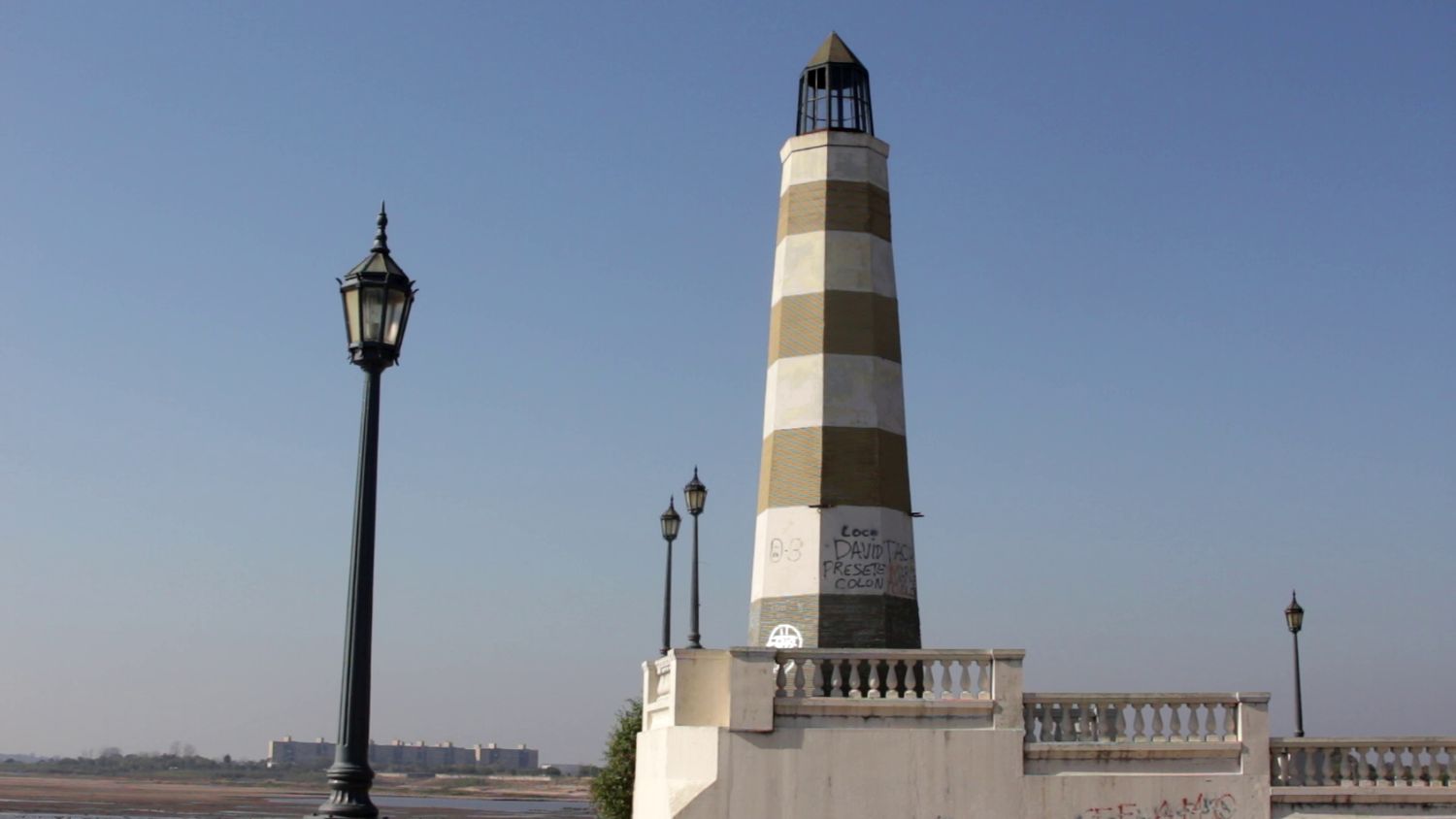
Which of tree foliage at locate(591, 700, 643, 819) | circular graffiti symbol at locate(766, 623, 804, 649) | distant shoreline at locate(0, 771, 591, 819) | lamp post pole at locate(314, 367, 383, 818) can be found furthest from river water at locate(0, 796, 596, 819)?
lamp post pole at locate(314, 367, 383, 818)

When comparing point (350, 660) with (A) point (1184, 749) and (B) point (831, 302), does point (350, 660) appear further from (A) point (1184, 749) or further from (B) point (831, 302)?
(B) point (831, 302)

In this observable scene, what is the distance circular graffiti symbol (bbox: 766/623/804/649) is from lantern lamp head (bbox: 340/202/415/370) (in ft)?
49.0

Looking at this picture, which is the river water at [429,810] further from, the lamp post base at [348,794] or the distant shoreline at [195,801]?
the lamp post base at [348,794]

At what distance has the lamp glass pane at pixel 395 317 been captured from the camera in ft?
42.0

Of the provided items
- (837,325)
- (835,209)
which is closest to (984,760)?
(837,325)

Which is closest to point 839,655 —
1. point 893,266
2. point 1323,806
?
point 1323,806

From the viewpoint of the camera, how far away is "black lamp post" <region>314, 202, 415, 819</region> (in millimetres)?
12031

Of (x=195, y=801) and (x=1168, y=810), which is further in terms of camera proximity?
(x=195, y=801)

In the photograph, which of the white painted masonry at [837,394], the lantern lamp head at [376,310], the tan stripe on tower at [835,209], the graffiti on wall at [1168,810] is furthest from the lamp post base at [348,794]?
the tan stripe on tower at [835,209]

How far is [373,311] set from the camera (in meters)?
12.8

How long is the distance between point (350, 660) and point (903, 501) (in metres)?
16.6

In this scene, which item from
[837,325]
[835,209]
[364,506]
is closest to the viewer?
[364,506]

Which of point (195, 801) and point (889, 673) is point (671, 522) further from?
point (195, 801)

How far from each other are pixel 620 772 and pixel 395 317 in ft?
68.1
